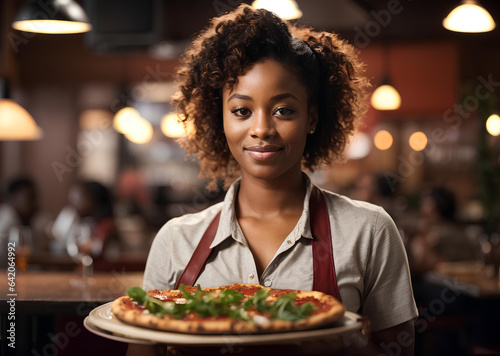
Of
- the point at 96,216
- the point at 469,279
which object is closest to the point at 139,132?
the point at 96,216

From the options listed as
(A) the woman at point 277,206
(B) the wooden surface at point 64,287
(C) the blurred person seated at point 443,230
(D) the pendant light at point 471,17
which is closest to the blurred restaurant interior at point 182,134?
(C) the blurred person seated at point 443,230

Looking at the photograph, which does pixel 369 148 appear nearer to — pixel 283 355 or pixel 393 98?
pixel 393 98

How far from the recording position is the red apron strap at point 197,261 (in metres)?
1.67

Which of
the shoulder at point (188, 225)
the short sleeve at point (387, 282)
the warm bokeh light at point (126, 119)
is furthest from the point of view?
the warm bokeh light at point (126, 119)

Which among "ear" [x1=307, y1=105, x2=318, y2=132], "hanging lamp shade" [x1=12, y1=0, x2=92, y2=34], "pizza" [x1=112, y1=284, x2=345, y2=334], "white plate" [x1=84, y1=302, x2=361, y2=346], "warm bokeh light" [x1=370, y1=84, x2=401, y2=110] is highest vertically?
"hanging lamp shade" [x1=12, y1=0, x2=92, y2=34]

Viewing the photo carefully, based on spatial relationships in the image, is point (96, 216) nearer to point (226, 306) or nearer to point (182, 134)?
point (182, 134)

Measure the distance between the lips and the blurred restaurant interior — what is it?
6.54 feet

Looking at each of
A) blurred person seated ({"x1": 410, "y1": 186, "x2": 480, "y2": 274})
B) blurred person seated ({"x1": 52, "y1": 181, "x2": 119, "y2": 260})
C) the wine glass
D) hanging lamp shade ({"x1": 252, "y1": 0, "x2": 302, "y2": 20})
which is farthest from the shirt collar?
blurred person seated ({"x1": 410, "y1": 186, "x2": 480, "y2": 274})

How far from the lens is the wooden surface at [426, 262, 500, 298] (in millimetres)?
3473

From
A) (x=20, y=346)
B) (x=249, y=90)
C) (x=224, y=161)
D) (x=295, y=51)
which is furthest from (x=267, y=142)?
(x=20, y=346)

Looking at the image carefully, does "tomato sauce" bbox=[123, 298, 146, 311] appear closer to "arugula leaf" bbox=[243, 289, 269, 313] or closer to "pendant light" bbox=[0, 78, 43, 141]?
"arugula leaf" bbox=[243, 289, 269, 313]

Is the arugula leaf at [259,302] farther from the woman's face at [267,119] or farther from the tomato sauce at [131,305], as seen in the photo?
the woman's face at [267,119]

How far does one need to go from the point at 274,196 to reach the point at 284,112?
0.89ft

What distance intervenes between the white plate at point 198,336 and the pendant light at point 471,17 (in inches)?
129
